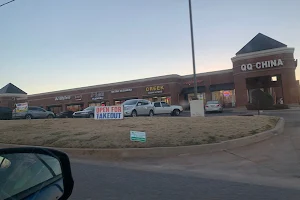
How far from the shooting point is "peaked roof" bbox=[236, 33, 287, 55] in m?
41.1

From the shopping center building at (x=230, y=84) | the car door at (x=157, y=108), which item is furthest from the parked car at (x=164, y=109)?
the shopping center building at (x=230, y=84)

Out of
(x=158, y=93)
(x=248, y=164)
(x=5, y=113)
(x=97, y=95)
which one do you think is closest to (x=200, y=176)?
(x=248, y=164)

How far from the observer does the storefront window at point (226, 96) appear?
150 feet

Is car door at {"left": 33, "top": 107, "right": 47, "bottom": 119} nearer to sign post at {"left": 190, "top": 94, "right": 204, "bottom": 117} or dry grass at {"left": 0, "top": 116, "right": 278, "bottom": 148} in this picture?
dry grass at {"left": 0, "top": 116, "right": 278, "bottom": 148}

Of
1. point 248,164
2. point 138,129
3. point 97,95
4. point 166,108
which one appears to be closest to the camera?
point 248,164

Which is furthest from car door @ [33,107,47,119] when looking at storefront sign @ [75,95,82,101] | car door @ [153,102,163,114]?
storefront sign @ [75,95,82,101]

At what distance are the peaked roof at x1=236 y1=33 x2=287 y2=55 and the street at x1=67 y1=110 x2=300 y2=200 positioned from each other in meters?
34.4

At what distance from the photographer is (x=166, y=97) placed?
5041 centimetres

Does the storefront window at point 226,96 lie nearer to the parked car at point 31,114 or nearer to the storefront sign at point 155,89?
the storefront sign at point 155,89

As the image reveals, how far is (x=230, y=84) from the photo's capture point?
149ft

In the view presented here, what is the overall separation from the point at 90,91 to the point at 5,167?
57963 millimetres

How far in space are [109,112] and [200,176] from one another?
1038 cm

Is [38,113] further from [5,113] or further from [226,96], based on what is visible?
[226,96]

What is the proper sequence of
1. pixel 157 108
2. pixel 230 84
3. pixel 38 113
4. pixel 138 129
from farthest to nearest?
pixel 230 84, pixel 38 113, pixel 157 108, pixel 138 129
